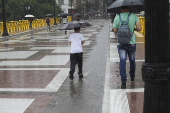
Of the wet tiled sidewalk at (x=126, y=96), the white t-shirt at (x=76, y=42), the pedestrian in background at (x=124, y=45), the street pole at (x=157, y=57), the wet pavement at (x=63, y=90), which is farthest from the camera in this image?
the white t-shirt at (x=76, y=42)

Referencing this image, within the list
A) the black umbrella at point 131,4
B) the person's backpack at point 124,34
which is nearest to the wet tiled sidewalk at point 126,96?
the person's backpack at point 124,34

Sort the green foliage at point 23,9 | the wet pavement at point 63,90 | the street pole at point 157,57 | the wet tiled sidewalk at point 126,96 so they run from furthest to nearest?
the green foliage at point 23,9
the wet pavement at point 63,90
the wet tiled sidewalk at point 126,96
the street pole at point 157,57

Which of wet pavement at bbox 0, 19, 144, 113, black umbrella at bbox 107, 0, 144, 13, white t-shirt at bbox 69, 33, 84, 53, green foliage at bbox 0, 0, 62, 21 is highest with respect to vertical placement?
green foliage at bbox 0, 0, 62, 21

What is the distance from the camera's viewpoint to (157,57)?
3041 millimetres

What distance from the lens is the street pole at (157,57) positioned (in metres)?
2.99

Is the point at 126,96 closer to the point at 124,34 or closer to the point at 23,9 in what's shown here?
the point at 124,34

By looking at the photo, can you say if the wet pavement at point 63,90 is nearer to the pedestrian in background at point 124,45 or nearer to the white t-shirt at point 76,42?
the pedestrian in background at point 124,45

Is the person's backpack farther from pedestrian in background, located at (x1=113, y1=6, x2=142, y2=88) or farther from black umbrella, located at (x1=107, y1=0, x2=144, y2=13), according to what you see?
black umbrella, located at (x1=107, y1=0, x2=144, y2=13)

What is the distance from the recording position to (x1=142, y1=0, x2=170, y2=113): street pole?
299 cm

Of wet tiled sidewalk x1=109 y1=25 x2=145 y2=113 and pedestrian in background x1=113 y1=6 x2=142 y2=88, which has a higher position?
pedestrian in background x1=113 y1=6 x2=142 y2=88

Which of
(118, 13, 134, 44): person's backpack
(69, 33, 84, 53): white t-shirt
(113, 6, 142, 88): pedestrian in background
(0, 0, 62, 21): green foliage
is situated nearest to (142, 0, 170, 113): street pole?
(118, 13, 134, 44): person's backpack

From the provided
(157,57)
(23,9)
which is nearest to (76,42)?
(157,57)

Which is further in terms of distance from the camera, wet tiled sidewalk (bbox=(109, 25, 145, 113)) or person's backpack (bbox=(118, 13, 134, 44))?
person's backpack (bbox=(118, 13, 134, 44))

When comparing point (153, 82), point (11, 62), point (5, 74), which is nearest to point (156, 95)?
point (153, 82)
